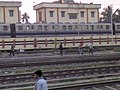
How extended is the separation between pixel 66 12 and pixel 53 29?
2712 cm

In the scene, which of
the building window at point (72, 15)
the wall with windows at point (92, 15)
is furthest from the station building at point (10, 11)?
the wall with windows at point (92, 15)

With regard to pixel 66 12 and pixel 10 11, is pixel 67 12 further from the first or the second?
pixel 10 11

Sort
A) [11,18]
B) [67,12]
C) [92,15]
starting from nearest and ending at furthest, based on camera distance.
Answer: [11,18], [67,12], [92,15]

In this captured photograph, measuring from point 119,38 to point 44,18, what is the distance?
3104cm

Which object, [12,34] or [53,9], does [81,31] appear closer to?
[12,34]

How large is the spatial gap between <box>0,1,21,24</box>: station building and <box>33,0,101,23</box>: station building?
674 cm

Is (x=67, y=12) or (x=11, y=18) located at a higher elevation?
(x=67, y=12)

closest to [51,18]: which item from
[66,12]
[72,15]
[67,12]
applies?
[66,12]

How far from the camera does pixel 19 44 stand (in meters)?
43.2

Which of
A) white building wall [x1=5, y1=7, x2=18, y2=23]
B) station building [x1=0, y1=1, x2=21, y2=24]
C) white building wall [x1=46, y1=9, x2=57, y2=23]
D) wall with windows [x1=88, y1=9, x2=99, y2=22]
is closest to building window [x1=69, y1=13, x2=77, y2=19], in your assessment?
wall with windows [x1=88, y1=9, x2=99, y2=22]

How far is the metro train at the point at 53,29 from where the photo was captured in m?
48.6

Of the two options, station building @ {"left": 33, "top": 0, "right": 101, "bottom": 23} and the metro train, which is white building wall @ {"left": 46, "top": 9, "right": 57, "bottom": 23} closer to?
station building @ {"left": 33, "top": 0, "right": 101, "bottom": 23}

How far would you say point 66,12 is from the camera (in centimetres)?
7912

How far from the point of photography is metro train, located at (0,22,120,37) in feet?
159
